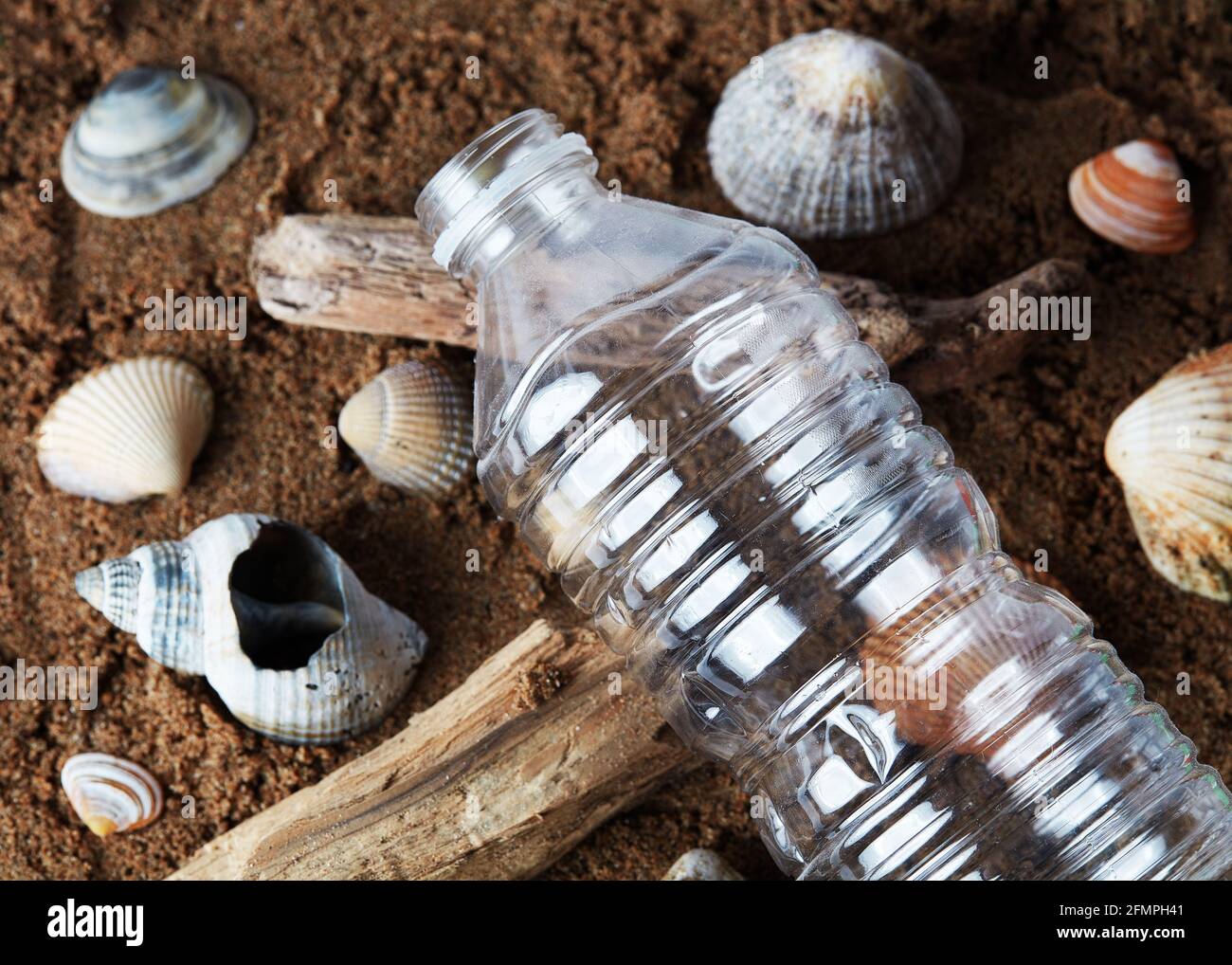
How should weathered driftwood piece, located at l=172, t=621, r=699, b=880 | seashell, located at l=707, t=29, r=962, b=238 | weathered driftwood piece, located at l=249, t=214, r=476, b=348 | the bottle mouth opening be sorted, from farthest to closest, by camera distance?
seashell, located at l=707, t=29, r=962, b=238 → weathered driftwood piece, located at l=249, t=214, r=476, b=348 → weathered driftwood piece, located at l=172, t=621, r=699, b=880 → the bottle mouth opening

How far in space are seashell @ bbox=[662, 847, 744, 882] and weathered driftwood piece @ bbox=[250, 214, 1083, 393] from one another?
1.01 metres

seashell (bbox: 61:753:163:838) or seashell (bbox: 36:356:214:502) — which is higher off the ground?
seashell (bbox: 36:356:214:502)

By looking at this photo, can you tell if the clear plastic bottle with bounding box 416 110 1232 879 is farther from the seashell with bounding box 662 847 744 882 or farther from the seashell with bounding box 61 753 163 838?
the seashell with bounding box 61 753 163 838

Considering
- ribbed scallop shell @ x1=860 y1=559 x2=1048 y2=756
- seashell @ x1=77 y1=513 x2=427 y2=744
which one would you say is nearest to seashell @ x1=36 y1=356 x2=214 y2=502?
seashell @ x1=77 y1=513 x2=427 y2=744

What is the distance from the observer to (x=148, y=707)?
249 centimetres

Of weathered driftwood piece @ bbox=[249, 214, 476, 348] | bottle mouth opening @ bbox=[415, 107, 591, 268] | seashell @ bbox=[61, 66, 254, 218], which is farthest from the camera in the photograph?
seashell @ bbox=[61, 66, 254, 218]

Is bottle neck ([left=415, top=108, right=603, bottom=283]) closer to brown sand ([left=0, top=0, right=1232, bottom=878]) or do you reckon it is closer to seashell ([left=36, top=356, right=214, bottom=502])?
brown sand ([left=0, top=0, right=1232, bottom=878])

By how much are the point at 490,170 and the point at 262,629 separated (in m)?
1.03

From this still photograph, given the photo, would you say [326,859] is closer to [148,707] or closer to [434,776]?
[434,776]

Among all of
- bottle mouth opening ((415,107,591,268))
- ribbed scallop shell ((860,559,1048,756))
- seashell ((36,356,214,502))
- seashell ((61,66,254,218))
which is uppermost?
bottle mouth opening ((415,107,591,268))

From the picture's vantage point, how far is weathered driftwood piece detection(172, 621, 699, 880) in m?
2.23

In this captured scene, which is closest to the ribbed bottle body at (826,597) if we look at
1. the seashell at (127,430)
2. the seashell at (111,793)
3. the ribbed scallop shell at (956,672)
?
the ribbed scallop shell at (956,672)

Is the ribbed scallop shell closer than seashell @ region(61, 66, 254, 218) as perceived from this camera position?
Yes

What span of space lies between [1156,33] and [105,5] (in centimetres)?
244
